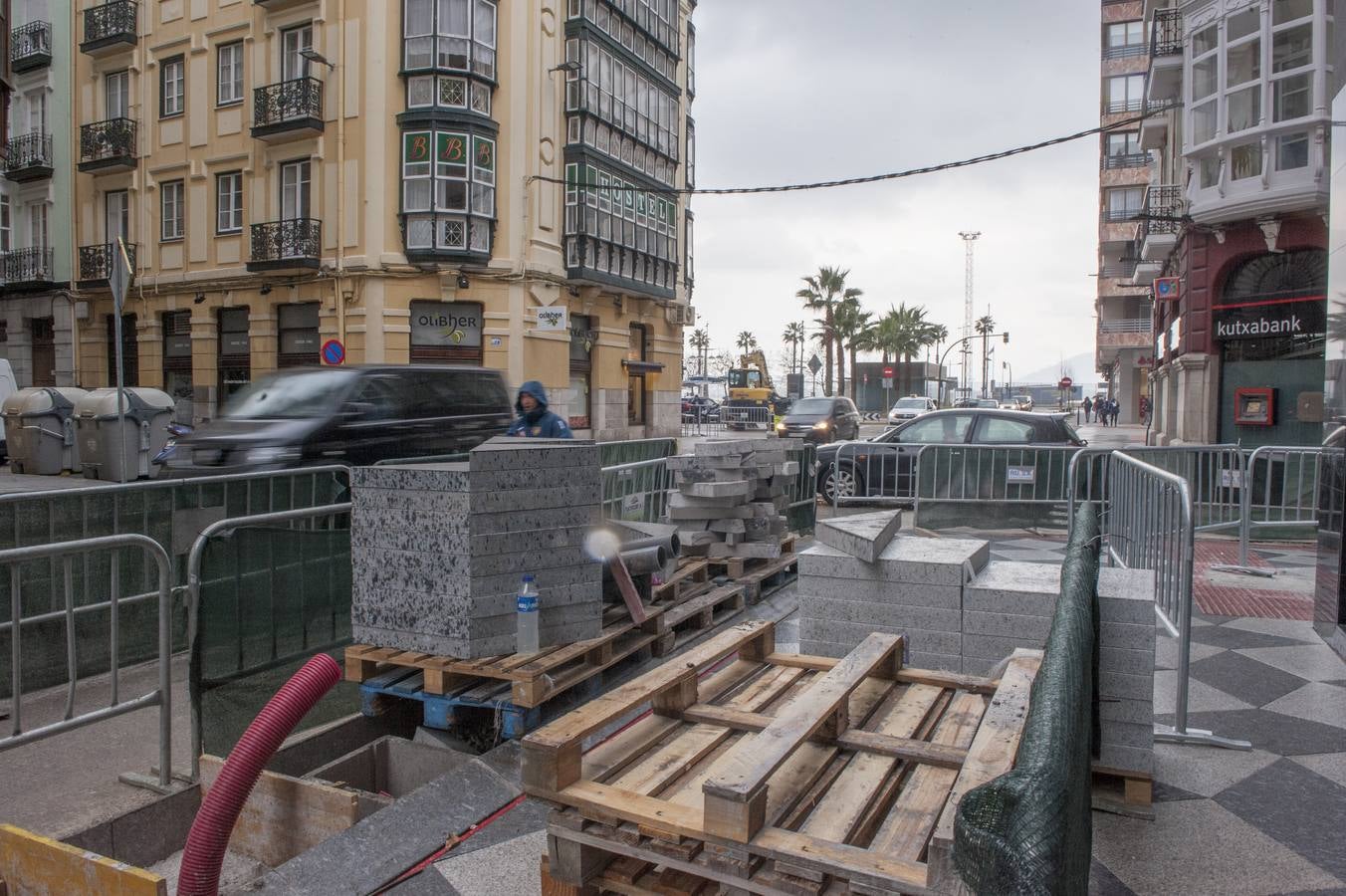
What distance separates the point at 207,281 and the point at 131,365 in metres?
4.98

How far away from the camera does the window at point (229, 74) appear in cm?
2855

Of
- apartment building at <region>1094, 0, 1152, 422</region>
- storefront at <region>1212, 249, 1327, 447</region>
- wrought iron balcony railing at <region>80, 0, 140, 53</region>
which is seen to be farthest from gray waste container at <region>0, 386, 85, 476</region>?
apartment building at <region>1094, 0, 1152, 422</region>

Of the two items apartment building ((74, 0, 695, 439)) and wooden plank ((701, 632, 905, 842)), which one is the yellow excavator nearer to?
apartment building ((74, 0, 695, 439))

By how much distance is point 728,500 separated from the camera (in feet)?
26.2

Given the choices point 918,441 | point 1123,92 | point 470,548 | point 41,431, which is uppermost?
point 1123,92

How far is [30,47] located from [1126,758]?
40527mm

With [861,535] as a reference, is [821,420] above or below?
above

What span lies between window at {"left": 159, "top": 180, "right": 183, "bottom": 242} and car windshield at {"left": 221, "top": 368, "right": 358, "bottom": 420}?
73.4 ft

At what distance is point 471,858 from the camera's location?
3664 mm

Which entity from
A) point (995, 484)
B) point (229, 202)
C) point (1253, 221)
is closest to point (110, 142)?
point (229, 202)

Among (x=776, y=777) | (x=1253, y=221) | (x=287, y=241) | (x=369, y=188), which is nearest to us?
(x=776, y=777)

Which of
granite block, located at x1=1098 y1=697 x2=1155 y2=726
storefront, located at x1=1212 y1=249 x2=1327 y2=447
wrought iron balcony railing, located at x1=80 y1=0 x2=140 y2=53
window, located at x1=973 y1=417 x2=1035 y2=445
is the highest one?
wrought iron balcony railing, located at x1=80 y1=0 x2=140 y2=53

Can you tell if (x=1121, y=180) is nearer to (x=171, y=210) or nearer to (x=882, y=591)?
(x=171, y=210)

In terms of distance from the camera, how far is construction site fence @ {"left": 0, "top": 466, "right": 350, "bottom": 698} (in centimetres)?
515
